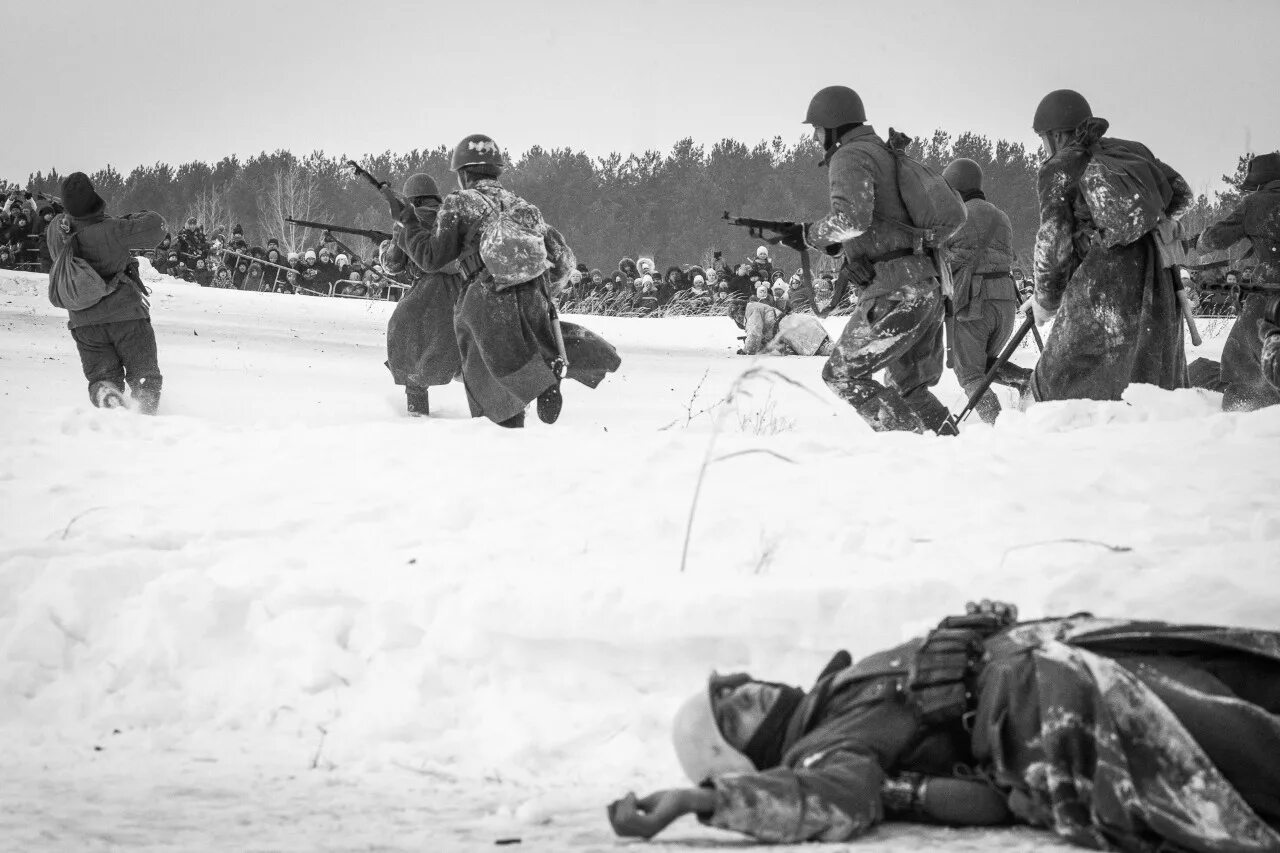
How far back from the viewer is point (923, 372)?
23.1ft

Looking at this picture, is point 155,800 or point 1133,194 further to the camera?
point 1133,194

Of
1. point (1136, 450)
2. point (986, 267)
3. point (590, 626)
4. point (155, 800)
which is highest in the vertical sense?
point (986, 267)

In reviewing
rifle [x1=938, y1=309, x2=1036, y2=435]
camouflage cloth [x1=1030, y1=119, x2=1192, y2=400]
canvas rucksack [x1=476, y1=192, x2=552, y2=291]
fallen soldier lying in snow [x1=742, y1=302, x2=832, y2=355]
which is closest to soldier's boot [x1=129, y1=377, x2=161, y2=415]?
canvas rucksack [x1=476, y1=192, x2=552, y2=291]

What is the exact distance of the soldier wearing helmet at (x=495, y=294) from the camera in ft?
27.0

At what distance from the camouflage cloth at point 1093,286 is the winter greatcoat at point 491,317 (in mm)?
2904

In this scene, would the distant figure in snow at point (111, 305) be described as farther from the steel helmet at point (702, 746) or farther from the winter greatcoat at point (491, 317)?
the steel helmet at point (702, 746)

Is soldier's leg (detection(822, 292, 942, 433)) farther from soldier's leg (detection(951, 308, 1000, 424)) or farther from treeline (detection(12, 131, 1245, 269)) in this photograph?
treeline (detection(12, 131, 1245, 269))

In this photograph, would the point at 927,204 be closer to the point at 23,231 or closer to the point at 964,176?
the point at 964,176

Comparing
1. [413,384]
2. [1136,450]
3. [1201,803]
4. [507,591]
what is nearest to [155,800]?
[507,591]

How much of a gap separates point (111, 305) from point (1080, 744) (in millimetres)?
8003

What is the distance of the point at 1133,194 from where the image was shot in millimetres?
6668

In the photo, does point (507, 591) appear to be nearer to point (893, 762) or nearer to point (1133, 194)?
point (893, 762)

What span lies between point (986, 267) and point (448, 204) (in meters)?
3.51

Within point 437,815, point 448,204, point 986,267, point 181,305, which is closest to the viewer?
point 437,815
